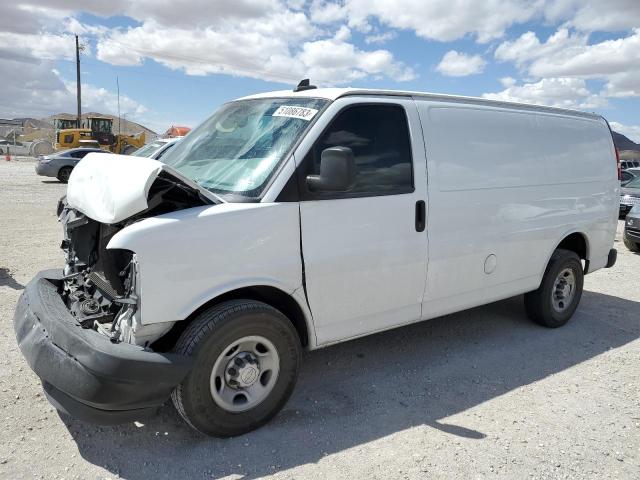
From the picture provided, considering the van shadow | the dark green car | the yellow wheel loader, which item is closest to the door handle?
the van shadow

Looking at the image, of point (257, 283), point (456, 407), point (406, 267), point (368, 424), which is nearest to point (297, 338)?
point (257, 283)

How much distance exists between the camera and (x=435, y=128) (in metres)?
4.20

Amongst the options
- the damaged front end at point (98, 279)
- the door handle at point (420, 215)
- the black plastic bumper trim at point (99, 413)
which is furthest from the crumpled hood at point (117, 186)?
the door handle at point (420, 215)

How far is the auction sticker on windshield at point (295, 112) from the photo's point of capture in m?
3.65

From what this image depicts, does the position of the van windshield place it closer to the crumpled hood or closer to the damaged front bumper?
the crumpled hood

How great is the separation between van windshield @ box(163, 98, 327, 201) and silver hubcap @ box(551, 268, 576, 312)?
11.5 feet

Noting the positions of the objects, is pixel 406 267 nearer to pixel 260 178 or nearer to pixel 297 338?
pixel 297 338

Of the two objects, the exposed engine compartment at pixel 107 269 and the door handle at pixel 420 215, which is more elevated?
the door handle at pixel 420 215

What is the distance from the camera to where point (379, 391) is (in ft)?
13.5

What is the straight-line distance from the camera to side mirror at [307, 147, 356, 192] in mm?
3268

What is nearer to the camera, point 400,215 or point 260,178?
point 260,178

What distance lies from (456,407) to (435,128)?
6.92ft

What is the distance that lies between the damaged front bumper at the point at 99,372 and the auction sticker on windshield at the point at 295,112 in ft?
5.77

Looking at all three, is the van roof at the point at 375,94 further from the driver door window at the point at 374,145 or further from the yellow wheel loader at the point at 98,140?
the yellow wheel loader at the point at 98,140
